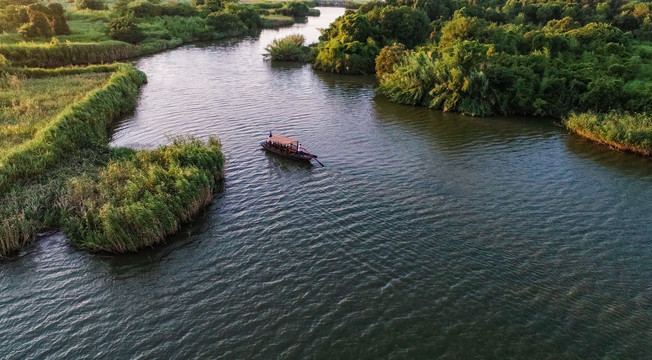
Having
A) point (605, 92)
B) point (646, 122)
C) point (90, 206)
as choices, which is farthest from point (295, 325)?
point (605, 92)

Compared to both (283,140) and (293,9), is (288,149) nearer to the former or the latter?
(283,140)

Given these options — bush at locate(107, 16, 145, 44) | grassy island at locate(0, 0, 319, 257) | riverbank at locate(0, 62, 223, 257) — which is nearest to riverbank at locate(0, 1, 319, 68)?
bush at locate(107, 16, 145, 44)

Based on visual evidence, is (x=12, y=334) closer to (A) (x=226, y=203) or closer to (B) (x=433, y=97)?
(A) (x=226, y=203)

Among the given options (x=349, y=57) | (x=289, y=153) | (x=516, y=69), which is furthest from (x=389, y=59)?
(x=289, y=153)

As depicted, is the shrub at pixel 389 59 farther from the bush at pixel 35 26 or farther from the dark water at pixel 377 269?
the bush at pixel 35 26

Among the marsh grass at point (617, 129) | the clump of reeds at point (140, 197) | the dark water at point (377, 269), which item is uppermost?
the marsh grass at point (617, 129)

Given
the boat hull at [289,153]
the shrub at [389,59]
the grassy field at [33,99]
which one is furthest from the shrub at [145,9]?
the boat hull at [289,153]

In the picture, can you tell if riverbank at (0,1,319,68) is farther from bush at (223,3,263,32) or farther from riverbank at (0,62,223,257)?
riverbank at (0,62,223,257)
